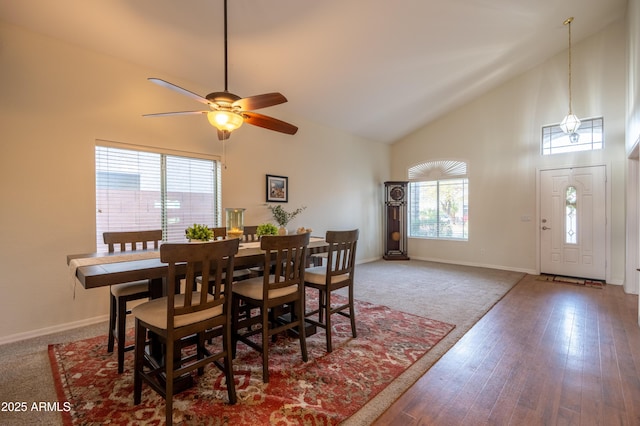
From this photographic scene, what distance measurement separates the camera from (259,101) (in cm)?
230

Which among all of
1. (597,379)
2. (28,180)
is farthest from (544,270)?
(28,180)

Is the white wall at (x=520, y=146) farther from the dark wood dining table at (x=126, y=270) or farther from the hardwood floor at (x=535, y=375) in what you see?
the dark wood dining table at (x=126, y=270)

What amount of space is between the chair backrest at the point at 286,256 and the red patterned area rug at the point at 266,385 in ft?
2.03

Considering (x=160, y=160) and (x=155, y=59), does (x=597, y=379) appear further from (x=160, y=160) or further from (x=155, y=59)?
(x=155, y=59)

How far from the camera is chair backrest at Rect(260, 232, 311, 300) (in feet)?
6.91

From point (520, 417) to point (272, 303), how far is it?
67.9 inches

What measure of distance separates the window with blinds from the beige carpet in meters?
1.18

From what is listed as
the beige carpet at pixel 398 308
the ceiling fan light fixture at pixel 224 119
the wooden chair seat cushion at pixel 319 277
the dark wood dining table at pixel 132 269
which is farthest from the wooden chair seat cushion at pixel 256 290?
the ceiling fan light fixture at pixel 224 119

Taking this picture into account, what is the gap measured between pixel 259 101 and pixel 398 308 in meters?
2.88

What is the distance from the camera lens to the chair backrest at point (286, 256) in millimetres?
2105

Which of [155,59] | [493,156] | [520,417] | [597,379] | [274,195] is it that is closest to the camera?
[520,417]

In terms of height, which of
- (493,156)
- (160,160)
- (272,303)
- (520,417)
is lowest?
(520,417)

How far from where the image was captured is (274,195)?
15.8 feet

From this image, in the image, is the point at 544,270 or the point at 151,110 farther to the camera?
the point at 544,270
